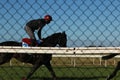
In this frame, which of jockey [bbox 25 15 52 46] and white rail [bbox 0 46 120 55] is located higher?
jockey [bbox 25 15 52 46]

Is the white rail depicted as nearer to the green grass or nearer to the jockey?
the jockey

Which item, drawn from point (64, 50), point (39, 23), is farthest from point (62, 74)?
point (64, 50)

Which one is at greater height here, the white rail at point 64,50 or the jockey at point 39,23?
the jockey at point 39,23

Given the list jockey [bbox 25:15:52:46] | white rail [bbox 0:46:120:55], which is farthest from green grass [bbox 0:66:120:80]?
white rail [bbox 0:46:120:55]

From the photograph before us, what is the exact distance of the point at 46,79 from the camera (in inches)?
506

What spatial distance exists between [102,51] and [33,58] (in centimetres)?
761

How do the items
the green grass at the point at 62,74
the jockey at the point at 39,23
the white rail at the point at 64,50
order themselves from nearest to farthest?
1. the white rail at the point at 64,50
2. the jockey at the point at 39,23
3. the green grass at the point at 62,74

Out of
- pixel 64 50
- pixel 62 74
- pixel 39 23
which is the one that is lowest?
pixel 62 74

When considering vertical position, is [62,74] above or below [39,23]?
below

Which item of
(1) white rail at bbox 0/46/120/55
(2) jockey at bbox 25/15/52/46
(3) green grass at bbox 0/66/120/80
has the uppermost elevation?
(2) jockey at bbox 25/15/52/46

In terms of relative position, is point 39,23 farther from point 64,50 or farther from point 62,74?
point 62,74

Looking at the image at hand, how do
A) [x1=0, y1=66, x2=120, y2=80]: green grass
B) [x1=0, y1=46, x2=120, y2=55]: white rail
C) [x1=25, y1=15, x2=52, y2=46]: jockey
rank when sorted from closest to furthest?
[x1=0, y1=46, x2=120, y2=55]: white rail < [x1=25, y1=15, x2=52, y2=46]: jockey < [x1=0, y1=66, x2=120, y2=80]: green grass

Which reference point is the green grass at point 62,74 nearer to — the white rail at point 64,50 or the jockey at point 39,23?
the jockey at point 39,23

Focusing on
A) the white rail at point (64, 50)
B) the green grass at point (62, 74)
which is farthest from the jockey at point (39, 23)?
the green grass at point (62, 74)
